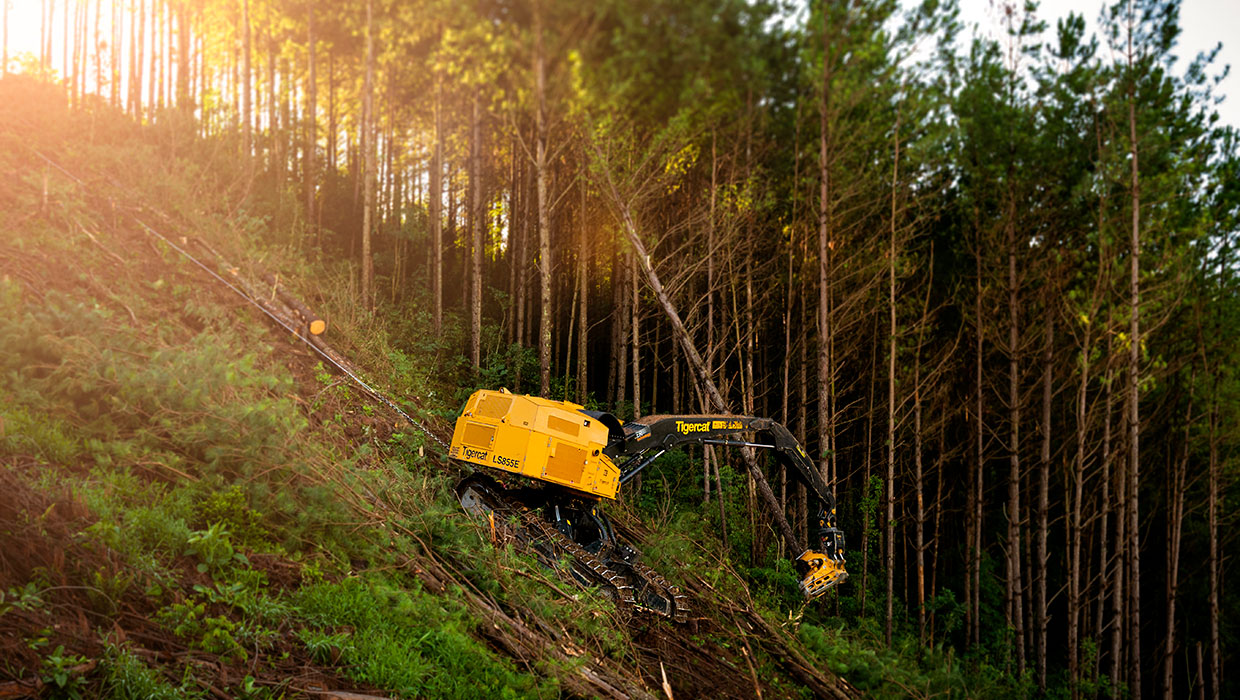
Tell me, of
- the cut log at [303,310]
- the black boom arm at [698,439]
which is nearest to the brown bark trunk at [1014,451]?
the black boom arm at [698,439]

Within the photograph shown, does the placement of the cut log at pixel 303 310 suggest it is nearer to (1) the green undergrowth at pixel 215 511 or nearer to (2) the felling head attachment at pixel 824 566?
(1) the green undergrowth at pixel 215 511

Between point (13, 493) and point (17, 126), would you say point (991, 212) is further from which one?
point (17, 126)

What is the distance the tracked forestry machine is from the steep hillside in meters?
0.50

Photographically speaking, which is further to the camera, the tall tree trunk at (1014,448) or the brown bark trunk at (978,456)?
the brown bark trunk at (978,456)

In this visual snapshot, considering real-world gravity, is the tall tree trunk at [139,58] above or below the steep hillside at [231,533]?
above

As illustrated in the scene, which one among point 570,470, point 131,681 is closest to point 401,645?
point 131,681

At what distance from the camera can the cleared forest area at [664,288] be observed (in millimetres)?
2938

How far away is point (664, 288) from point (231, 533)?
8.02m

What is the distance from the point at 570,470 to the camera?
353 inches

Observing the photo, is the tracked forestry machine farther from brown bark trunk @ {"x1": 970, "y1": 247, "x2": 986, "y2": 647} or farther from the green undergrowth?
brown bark trunk @ {"x1": 970, "y1": 247, "x2": 986, "y2": 647}

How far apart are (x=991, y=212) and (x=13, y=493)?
16.9 metres

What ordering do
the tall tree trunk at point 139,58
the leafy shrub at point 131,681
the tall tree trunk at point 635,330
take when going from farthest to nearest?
the tall tree trunk at point 139,58, the tall tree trunk at point 635,330, the leafy shrub at point 131,681

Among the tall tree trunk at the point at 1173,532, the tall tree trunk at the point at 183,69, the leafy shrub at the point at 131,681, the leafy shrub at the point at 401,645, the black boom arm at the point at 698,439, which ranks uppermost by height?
the tall tree trunk at the point at 183,69

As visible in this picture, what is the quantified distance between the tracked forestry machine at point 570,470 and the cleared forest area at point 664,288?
0.64m
